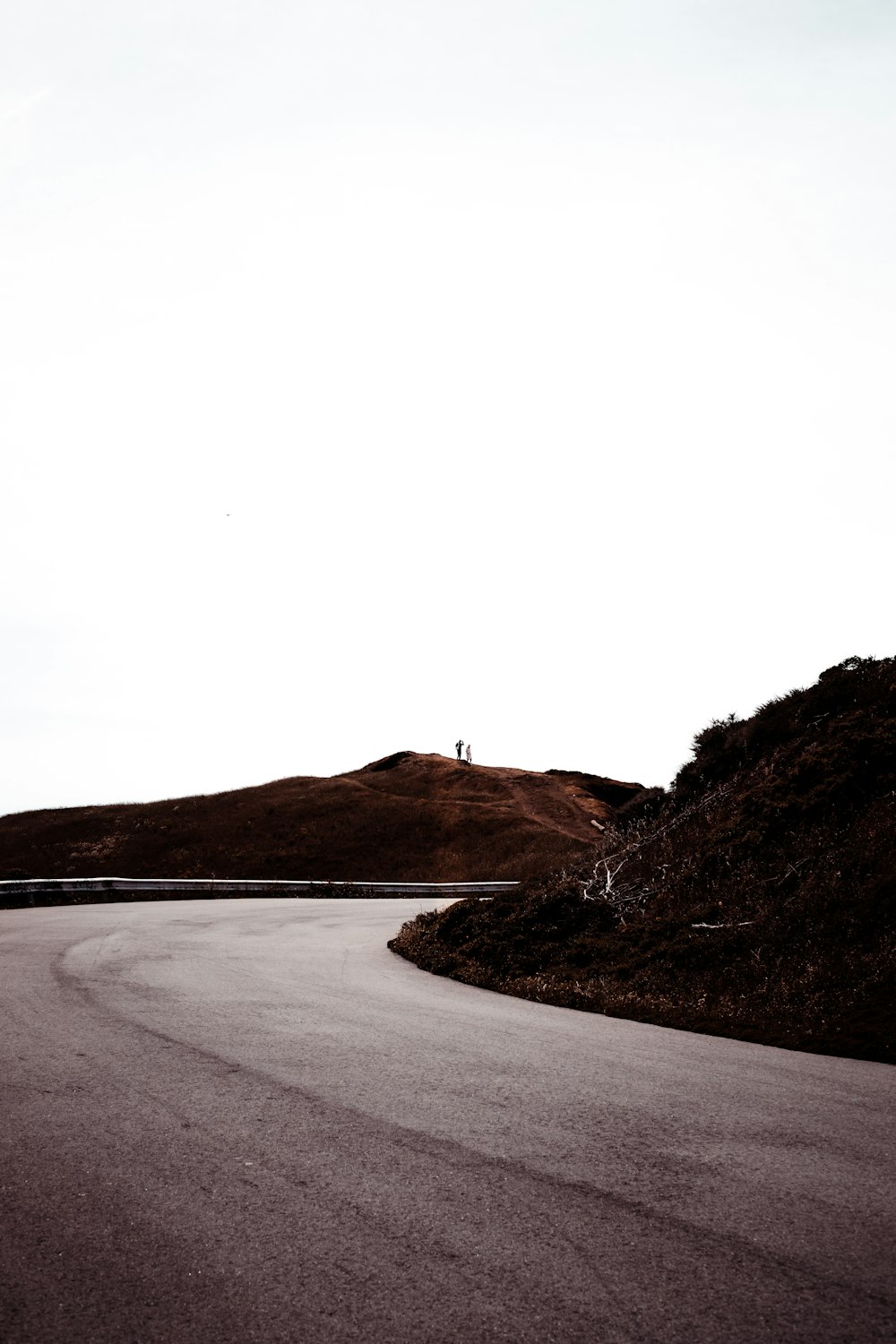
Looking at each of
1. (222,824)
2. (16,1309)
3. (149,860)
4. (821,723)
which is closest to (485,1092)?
(16,1309)

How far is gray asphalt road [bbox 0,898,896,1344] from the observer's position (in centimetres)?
329

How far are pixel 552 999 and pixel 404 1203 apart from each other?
6.98 m

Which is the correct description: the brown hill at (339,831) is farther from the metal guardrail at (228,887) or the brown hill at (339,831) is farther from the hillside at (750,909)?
the hillside at (750,909)

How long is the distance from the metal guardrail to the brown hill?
12.2 m

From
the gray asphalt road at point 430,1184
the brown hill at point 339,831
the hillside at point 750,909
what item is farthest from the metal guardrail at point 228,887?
the gray asphalt road at point 430,1184

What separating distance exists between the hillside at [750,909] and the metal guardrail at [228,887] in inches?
333

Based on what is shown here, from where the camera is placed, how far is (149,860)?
186ft

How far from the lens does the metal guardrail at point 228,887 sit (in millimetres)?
26688

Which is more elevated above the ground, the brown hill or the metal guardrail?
the brown hill

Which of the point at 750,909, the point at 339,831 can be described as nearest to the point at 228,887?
the point at 750,909

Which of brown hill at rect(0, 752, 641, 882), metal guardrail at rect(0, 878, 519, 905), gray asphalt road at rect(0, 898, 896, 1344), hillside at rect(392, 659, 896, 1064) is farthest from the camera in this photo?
brown hill at rect(0, 752, 641, 882)

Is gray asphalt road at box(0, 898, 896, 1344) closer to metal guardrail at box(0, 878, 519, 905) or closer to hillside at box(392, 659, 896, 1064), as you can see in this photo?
hillside at box(392, 659, 896, 1064)

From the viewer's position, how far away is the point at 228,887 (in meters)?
33.0

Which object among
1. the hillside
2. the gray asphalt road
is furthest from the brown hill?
the gray asphalt road
